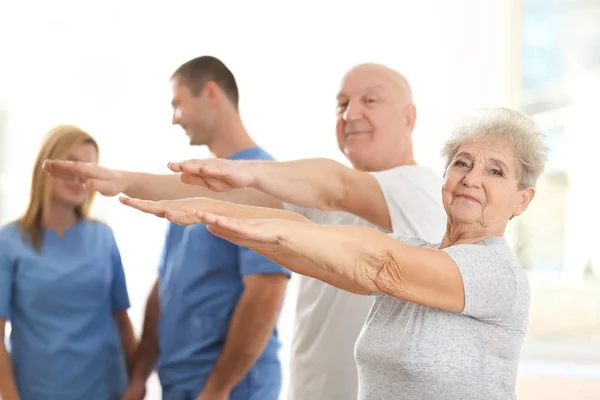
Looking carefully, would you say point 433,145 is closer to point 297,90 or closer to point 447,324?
point 297,90

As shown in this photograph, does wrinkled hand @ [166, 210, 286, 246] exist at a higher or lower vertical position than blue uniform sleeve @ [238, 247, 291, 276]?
higher

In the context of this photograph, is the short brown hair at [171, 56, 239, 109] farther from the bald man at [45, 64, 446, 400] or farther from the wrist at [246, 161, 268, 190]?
the wrist at [246, 161, 268, 190]

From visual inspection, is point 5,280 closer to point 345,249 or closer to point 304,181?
point 304,181

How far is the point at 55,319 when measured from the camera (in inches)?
81.4

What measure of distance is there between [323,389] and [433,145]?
1611mm

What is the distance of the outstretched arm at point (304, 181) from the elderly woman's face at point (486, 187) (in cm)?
36

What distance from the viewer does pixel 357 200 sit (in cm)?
161

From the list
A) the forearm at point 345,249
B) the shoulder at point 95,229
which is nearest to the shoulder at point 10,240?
the shoulder at point 95,229

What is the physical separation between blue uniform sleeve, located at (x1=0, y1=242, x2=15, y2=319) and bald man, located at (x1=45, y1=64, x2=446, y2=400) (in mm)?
628

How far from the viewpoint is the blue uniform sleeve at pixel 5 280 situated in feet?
6.76

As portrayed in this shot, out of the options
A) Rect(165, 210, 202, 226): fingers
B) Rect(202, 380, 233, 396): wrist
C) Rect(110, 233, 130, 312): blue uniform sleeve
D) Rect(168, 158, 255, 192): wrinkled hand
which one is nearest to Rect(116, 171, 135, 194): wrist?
Rect(168, 158, 255, 192): wrinkled hand

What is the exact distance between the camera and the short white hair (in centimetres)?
121

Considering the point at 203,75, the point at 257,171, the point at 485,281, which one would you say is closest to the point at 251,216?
the point at 257,171

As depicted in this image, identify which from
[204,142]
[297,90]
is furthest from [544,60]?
[204,142]
